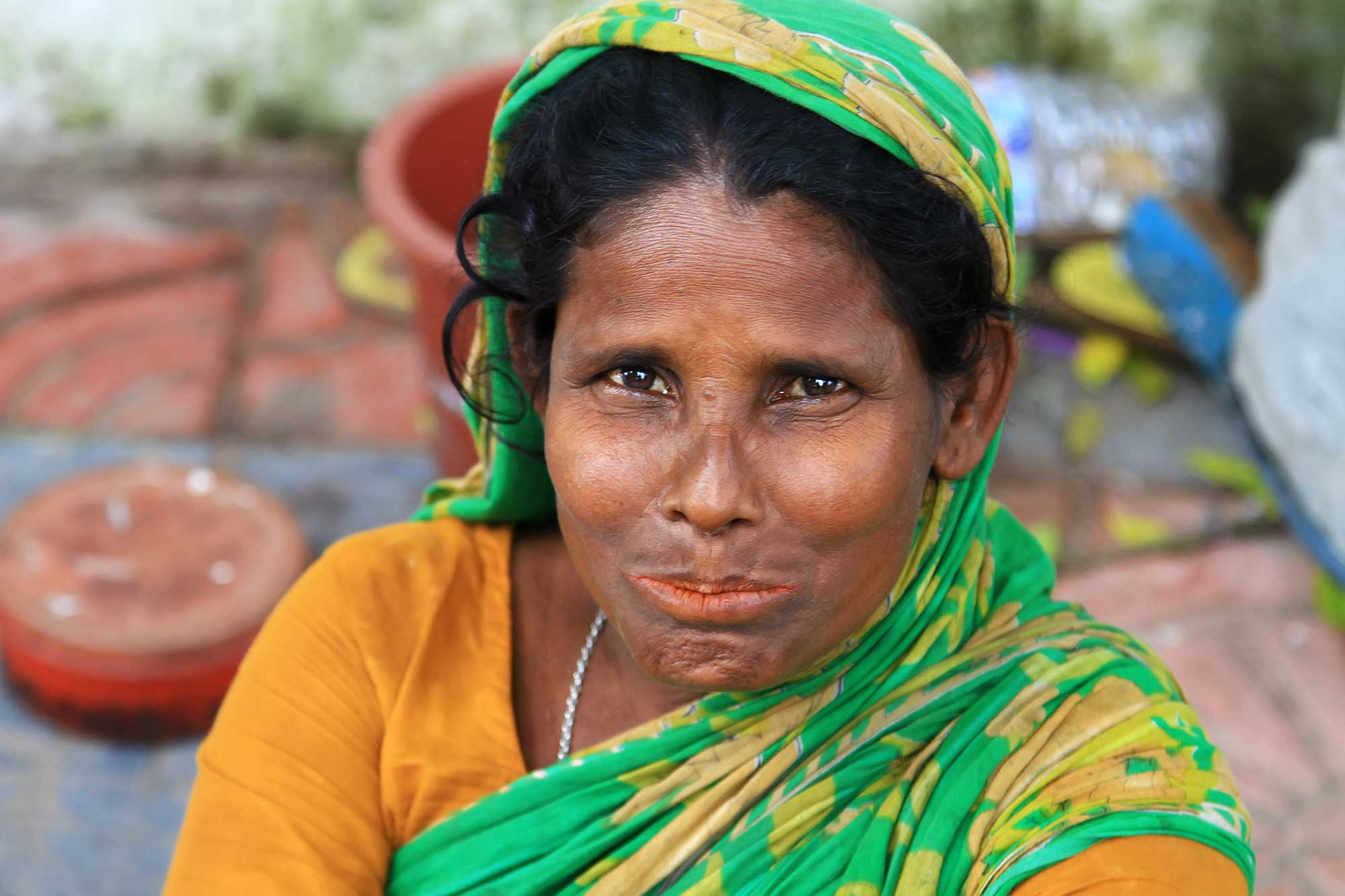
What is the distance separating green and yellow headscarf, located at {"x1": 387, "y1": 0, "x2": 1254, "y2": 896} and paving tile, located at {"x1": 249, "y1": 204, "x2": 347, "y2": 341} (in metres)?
2.80

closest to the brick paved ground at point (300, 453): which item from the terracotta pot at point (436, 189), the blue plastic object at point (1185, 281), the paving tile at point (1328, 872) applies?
the paving tile at point (1328, 872)

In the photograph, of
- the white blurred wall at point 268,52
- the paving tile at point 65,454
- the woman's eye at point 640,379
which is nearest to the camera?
the woman's eye at point 640,379

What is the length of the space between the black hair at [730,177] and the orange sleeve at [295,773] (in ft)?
1.53

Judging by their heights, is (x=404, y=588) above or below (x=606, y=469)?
below

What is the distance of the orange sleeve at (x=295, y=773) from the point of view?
61.7 inches

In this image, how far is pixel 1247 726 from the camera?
3.17 metres

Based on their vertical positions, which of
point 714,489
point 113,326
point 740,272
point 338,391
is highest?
point 740,272

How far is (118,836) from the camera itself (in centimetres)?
296

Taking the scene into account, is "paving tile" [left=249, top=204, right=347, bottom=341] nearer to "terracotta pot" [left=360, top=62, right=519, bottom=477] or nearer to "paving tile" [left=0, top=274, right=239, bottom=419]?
"paving tile" [left=0, top=274, right=239, bottom=419]

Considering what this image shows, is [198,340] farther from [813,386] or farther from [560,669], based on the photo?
[813,386]

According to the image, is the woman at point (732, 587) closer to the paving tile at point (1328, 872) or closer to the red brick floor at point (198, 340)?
the paving tile at point (1328, 872)

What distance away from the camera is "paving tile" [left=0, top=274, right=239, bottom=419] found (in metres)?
4.16

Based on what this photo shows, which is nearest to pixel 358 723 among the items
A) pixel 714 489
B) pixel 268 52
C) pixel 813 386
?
pixel 714 489

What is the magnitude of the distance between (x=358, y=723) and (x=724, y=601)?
0.48 meters
